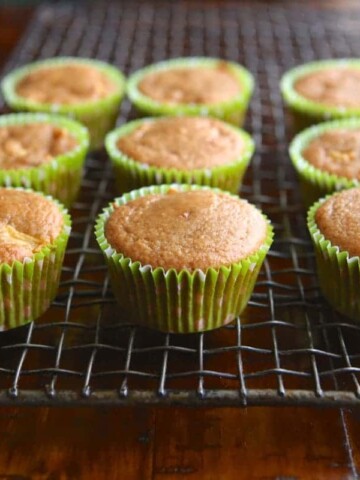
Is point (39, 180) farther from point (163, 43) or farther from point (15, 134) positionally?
point (163, 43)

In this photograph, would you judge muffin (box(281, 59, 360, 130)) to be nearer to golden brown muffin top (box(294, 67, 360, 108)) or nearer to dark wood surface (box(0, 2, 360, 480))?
golden brown muffin top (box(294, 67, 360, 108))

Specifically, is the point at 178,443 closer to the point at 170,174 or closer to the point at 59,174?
the point at 170,174

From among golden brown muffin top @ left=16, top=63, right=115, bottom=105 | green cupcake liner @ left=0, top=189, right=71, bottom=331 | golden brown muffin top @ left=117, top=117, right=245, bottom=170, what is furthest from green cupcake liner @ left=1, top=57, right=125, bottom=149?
green cupcake liner @ left=0, top=189, right=71, bottom=331

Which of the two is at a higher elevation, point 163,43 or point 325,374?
point 325,374

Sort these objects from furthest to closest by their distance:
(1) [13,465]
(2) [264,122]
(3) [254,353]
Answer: (2) [264,122] → (3) [254,353] → (1) [13,465]

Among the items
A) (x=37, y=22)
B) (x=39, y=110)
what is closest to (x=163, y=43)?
(x=37, y=22)

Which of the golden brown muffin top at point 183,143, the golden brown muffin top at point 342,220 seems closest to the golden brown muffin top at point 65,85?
the golden brown muffin top at point 183,143

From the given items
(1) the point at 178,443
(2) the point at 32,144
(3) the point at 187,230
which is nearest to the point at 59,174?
(2) the point at 32,144
